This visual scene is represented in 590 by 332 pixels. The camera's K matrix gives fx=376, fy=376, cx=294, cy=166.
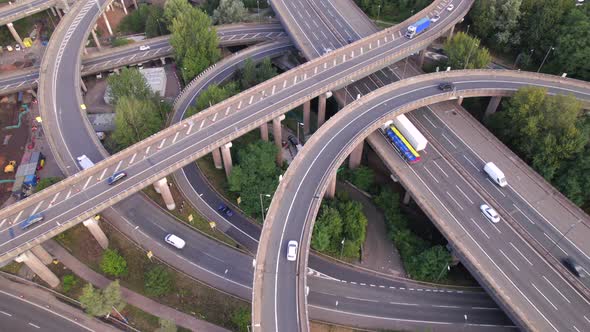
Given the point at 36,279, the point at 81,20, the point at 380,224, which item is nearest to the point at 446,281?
the point at 380,224

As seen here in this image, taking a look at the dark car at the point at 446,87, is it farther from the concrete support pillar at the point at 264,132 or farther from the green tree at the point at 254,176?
the green tree at the point at 254,176

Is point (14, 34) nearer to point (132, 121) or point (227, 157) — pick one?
point (132, 121)

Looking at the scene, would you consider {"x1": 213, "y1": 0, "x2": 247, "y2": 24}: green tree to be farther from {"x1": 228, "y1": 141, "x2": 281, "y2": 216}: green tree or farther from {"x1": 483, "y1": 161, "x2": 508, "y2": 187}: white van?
{"x1": 483, "y1": 161, "x2": 508, "y2": 187}: white van

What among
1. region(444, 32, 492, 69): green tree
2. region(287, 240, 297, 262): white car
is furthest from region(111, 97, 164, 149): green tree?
region(444, 32, 492, 69): green tree

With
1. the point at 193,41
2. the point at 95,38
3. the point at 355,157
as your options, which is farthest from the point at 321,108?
the point at 95,38

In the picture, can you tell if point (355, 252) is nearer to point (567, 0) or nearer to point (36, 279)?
point (36, 279)

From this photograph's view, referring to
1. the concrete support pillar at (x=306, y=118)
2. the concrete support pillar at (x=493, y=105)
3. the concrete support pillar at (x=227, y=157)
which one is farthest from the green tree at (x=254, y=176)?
the concrete support pillar at (x=493, y=105)
